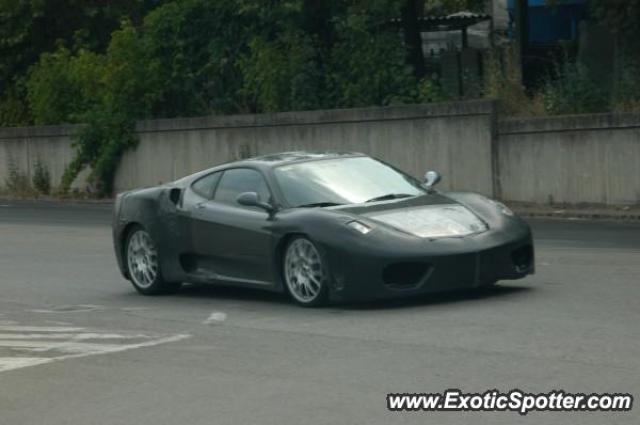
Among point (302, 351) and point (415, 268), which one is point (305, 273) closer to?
point (415, 268)

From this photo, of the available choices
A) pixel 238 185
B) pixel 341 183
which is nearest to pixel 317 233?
pixel 341 183

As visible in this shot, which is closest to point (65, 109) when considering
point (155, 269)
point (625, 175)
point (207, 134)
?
point (207, 134)

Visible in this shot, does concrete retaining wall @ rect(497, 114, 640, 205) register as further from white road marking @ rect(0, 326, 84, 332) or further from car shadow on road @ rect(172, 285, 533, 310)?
white road marking @ rect(0, 326, 84, 332)

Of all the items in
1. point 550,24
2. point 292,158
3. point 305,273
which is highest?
point 550,24

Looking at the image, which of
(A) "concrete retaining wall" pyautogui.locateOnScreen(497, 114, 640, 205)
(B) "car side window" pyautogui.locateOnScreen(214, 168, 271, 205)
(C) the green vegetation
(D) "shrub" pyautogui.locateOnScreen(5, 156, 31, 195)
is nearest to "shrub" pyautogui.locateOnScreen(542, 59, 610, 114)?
(C) the green vegetation

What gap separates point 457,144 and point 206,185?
13.0 m

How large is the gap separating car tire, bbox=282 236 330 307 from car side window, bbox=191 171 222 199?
1.58 meters

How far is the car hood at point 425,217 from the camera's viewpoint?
12.3 metres

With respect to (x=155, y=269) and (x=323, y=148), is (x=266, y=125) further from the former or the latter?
(x=155, y=269)

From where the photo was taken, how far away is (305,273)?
41.5ft

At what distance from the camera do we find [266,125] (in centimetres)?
3084

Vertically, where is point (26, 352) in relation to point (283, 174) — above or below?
below

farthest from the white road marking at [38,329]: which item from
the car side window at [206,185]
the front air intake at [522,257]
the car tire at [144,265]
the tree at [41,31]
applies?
the tree at [41,31]

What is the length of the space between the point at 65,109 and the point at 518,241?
2659cm
